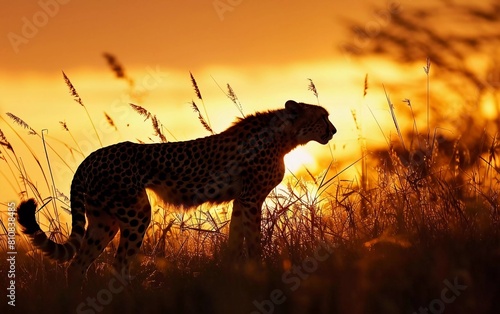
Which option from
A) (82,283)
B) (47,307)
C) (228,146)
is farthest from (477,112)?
(47,307)
